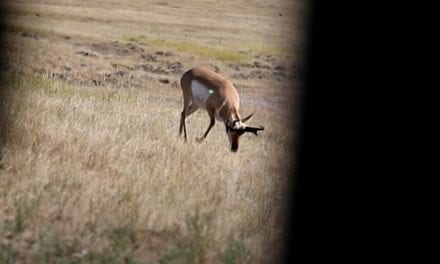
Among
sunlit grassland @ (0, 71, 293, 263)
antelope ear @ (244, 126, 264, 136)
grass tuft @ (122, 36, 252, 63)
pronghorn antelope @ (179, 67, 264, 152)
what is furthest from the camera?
grass tuft @ (122, 36, 252, 63)

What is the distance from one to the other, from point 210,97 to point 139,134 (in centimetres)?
62

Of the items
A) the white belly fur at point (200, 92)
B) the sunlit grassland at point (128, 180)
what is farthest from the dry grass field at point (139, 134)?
the white belly fur at point (200, 92)

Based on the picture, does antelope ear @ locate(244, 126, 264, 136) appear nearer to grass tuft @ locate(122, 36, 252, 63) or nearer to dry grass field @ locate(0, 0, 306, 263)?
dry grass field @ locate(0, 0, 306, 263)

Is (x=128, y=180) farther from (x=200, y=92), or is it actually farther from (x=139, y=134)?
(x=200, y=92)

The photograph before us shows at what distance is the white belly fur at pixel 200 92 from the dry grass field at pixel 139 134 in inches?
4.3

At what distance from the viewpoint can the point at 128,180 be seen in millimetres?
4352

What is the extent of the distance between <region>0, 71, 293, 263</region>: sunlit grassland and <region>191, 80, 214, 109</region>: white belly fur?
0.10 meters

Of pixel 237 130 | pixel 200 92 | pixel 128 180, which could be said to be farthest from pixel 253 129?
pixel 128 180

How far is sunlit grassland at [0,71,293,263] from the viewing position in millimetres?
3842

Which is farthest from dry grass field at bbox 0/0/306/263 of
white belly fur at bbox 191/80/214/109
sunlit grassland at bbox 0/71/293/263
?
white belly fur at bbox 191/80/214/109

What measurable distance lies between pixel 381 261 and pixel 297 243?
16.6 inches

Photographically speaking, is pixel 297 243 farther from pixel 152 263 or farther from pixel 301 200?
pixel 152 263

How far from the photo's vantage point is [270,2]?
17.0 ft

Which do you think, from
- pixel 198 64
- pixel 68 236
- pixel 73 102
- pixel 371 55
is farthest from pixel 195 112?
pixel 68 236
